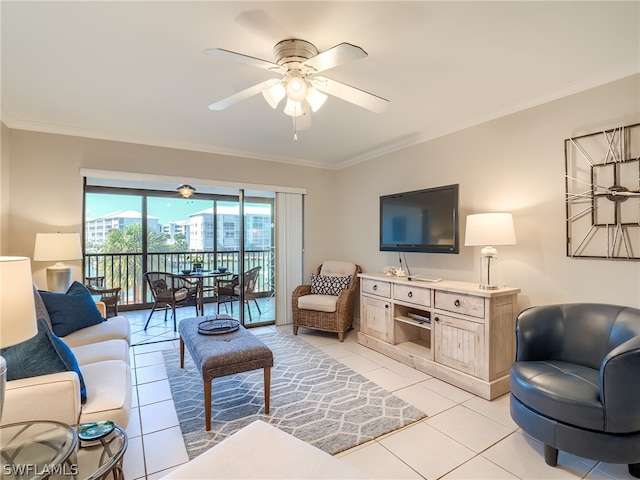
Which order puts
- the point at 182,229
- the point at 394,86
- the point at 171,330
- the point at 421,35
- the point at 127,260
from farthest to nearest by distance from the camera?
the point at 182,229 < the point at 127,260 < the point at 171,330 < the point at 394,86 < the point at 421,35

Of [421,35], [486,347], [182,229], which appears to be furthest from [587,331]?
[182,229]

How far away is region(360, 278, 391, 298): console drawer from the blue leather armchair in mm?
1531

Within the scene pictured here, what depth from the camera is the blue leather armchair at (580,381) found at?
167 centimetres

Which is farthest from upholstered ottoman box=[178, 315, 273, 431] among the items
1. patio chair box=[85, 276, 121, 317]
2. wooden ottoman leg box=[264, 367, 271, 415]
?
patio chair box=[85, 276, 121, 317]

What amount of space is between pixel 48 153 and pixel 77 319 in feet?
6.46

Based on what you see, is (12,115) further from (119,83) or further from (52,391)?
(52,391)

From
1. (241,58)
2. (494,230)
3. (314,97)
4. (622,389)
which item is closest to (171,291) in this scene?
(314,97)

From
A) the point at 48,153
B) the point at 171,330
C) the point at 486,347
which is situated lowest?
the point at 171,330

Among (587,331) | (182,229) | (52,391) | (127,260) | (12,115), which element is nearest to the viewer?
(52,391)

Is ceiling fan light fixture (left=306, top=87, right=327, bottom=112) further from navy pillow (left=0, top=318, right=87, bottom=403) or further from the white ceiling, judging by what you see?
navy pillow (left=0, top=318, right=87, bottom=403)

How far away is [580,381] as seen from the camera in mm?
1906

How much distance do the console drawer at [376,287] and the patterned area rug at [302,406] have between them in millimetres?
959

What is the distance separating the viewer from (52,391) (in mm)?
1510

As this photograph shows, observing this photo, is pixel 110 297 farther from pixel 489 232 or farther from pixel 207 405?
pixel 489 232
